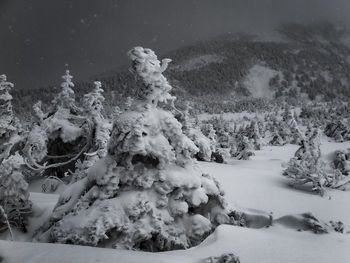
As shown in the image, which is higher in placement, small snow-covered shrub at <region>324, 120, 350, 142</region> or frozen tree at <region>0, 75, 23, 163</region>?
frozen tree at <region>0, 75, 23, 163</region>

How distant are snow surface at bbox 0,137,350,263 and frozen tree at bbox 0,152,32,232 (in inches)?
17.2

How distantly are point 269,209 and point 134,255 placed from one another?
630 cm

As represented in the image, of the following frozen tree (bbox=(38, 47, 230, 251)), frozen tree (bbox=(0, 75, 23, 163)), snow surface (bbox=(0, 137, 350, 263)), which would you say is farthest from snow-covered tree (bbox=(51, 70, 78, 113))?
frozen tree (bbox=(38, 47, 230, 251))

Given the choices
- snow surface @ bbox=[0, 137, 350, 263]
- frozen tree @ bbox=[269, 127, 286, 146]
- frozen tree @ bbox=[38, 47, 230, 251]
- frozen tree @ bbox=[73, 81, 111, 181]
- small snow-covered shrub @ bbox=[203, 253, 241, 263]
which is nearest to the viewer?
snow surface @ bbox=[0, 137, 350, 263]

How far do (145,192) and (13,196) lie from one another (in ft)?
13.9

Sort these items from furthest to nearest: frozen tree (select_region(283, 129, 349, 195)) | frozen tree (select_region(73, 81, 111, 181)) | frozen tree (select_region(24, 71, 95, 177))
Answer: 1. frozen tree (select_region(24, 71, 95, 177))
2. frozen tree (select_region(73, 81, 111, 181))
3. frozen tree (select_region(283, 129, 349, 195))

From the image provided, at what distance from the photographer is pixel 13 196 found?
10.9 m

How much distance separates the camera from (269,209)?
12250 mm

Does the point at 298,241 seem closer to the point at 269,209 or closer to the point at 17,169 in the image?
the point at 269,209

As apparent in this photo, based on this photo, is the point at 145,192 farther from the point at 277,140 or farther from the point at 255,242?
the point at 277,140

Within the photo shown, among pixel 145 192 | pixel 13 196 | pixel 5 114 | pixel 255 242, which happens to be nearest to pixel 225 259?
pixel 255 242

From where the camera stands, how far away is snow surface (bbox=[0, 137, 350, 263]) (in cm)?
694

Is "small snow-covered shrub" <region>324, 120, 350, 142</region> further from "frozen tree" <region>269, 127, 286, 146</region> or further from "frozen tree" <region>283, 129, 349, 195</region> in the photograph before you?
"frozen tree" <region>283, 129, 349, 195</region>

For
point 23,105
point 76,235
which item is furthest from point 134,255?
point 23,105
